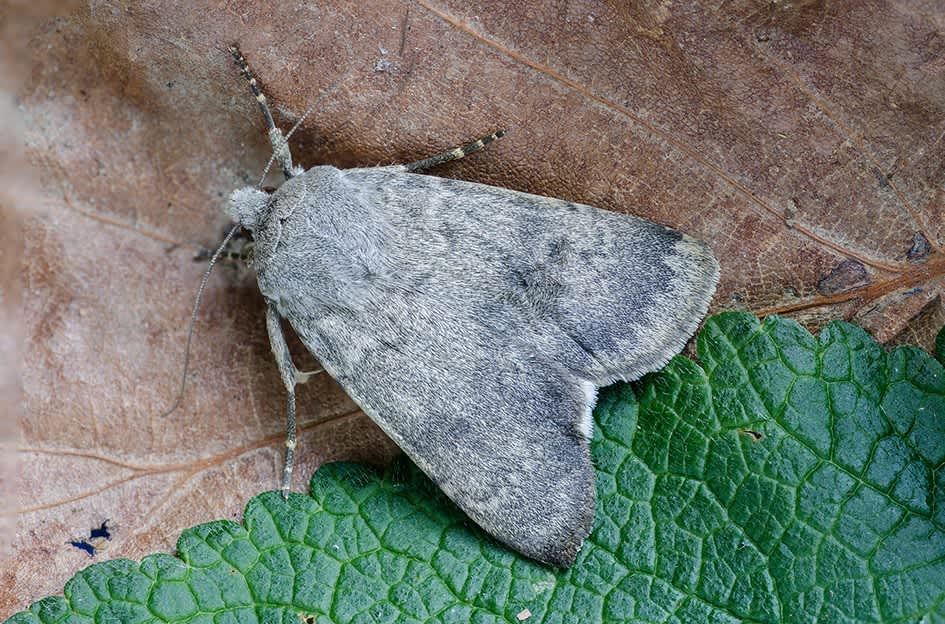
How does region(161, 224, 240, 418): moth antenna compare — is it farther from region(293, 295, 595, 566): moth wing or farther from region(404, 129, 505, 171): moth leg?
region(404, 129, 505, 171): moth leg

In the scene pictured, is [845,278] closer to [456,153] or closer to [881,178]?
[881,178]

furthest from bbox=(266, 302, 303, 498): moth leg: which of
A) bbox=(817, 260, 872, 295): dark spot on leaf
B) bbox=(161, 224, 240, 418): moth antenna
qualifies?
bbox=(817, 260, 872, 295): dark spot on leaf

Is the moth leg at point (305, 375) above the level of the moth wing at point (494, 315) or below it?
below

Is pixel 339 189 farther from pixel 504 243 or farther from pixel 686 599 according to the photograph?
pixel 686 599

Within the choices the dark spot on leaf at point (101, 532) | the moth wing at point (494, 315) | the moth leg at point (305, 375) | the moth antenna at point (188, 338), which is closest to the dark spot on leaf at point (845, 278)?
the moth wing at point (494, 315)

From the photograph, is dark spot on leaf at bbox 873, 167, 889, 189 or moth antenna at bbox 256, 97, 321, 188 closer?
dark spot on leaf at bbox 873, 167, 889, 189

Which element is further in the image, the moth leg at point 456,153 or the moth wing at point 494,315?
the moth leg at point 456,153

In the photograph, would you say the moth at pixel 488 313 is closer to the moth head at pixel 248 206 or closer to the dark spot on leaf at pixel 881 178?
the moth head at pixel 248 206

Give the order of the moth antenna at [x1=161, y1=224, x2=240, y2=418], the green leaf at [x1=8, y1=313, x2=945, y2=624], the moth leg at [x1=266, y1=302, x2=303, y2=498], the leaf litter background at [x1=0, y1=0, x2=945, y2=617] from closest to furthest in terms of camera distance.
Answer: the green leaf at [x1=8, y1=313, x2=945, y2=624] → the leaf litter background at [x1=0, y1=0, x2=945, y2=617] → the moth leg at [x1=266, y1=302, x2=303, y2=498] → the moth antenna at [x1=161, y1=224, x2=240, y2=418]
